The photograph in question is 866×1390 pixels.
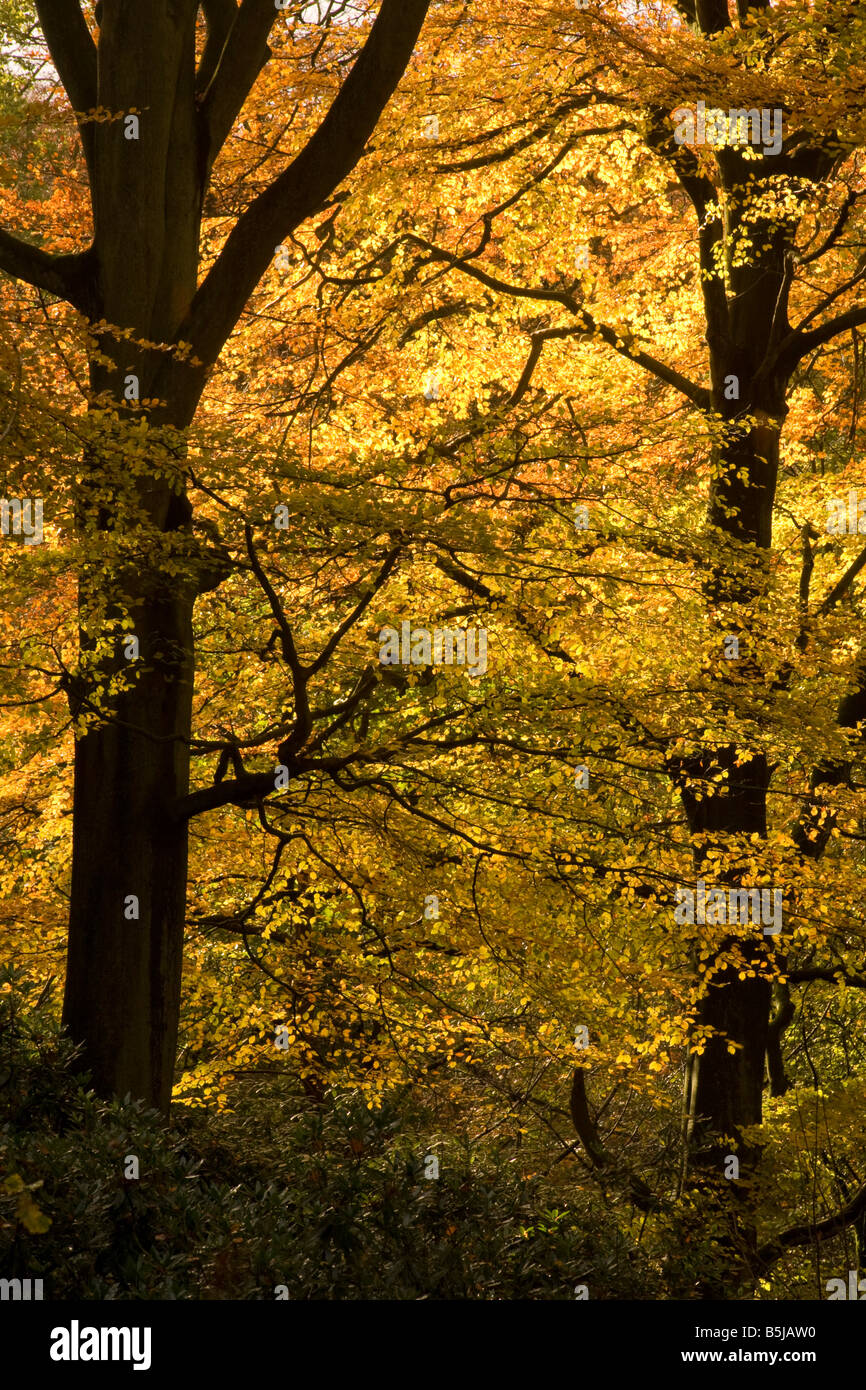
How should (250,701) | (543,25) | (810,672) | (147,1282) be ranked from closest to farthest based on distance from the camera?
(147,1282) → (810,672) → (543,25) → (250,701)

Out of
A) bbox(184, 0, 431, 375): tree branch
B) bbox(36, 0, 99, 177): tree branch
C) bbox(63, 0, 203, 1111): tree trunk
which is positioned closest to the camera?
bbox(63, 0, 203, 1111): tree trunk

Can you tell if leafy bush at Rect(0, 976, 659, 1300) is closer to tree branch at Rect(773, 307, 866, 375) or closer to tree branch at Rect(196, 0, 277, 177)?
tree branch at Rect(196, 0, 277, 177)

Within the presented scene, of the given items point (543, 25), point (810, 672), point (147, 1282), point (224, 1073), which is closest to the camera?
point (147, 1282)

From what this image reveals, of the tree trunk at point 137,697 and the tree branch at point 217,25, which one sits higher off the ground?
the tree branch at point 217,25

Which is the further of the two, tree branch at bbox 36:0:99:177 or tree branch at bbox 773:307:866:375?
tree branch at bbox 773:307:866:375

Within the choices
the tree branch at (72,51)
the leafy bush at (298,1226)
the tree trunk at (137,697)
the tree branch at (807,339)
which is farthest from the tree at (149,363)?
the tree branch at (807,339)

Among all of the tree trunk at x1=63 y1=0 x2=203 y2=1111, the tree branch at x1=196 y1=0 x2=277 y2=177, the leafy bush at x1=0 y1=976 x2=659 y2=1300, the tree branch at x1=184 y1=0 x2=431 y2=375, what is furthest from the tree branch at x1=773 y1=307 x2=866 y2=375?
the leafy bush at x1=0 y1=976 x2=659 y2=1300

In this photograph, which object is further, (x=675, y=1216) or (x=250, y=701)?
(x=250, y=701)

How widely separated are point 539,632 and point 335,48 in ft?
20.4

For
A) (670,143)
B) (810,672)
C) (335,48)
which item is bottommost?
(810,672)

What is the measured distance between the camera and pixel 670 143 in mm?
9531

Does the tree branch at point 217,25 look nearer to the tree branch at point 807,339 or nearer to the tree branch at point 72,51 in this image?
the tree branch at point 72,51
